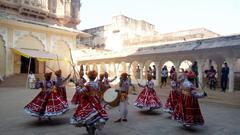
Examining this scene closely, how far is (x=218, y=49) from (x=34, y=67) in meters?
18.0

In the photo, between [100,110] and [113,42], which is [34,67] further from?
[100,110]

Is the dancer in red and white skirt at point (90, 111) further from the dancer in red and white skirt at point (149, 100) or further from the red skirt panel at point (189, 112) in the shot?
the dancer in red and white skirt at point (149, 100)

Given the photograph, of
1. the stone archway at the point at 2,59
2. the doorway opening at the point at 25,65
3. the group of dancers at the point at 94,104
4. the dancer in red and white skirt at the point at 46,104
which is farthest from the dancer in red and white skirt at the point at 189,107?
the doorway opening at the point at 25,65

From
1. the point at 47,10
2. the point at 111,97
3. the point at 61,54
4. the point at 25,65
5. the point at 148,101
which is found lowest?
the point at 148,101

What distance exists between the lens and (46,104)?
6.08 m

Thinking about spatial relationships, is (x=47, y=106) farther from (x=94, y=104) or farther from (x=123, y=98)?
(x=123, y=98)

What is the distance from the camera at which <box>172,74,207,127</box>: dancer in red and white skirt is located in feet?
18.0

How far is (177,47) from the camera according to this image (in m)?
15.6

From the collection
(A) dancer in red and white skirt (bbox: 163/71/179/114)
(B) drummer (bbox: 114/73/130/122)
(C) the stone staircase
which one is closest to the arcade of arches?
(A) dancer in red and white skirt (bbox: 163/71/179/114)

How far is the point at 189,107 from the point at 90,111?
2373 millimetres

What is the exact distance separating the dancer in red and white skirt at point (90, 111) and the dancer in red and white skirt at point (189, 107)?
1914 mm

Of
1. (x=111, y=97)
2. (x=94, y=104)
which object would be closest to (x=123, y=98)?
(x=111, y=97)

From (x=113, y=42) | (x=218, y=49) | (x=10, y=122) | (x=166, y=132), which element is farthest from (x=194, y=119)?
(x=113, y=42)

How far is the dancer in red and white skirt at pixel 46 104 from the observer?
19.6 ft
